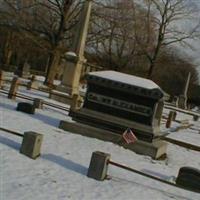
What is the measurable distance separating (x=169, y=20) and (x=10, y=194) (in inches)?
1723

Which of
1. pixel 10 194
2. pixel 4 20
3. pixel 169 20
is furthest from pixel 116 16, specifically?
pixel 10 194

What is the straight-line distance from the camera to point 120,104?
1387 centimetres

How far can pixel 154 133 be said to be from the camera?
13.4 meters

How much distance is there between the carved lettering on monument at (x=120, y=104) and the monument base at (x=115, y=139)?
80 centimetres

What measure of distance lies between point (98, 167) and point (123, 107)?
467 centimetres

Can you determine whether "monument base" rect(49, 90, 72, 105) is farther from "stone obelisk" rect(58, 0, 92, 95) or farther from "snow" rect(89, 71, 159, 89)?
"snow" rect(89, 71, 159, 89)

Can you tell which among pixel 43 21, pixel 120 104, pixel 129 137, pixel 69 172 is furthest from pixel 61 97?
pixel 43 21

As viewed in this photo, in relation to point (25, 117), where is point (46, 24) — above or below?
above

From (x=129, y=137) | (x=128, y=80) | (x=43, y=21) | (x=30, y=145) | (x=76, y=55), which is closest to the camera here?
(x=30, y=145)

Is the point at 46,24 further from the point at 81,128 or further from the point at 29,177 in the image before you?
the point at 29,177

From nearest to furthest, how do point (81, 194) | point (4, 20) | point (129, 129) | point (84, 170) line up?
point (81, 194) → point (84, 170) → point (129, 129) → point (4, 20)

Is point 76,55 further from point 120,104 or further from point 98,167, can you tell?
point 98,167

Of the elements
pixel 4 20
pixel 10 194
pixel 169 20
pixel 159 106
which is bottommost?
pixel 10 194

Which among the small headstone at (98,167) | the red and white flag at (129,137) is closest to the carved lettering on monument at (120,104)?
the red and white flag at (129,137)
